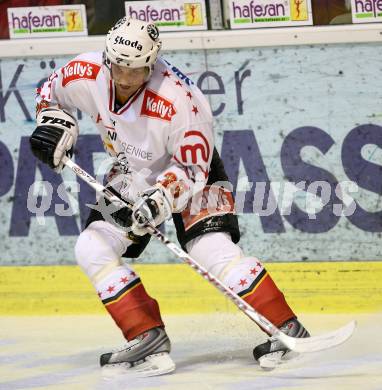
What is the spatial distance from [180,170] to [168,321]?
1.34m

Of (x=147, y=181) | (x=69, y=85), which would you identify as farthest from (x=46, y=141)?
(x=147, y=181)

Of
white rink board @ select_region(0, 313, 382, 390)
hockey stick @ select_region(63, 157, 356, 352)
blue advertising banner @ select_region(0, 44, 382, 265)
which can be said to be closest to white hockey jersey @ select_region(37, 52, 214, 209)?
hockey stick @ select_region(63, 157, 356, 352)

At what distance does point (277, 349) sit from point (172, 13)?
200 cm

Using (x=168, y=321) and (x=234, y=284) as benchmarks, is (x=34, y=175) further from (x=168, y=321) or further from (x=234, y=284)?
(x=234, y=284)

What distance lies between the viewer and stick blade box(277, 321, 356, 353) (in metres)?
4.35

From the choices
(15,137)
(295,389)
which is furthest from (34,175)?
(295,389)

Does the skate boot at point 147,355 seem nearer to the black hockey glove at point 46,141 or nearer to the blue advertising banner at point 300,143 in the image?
the black hockey glove at point 46,141

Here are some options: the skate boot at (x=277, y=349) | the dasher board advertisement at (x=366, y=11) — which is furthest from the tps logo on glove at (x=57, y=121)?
the dasher board advertisement at (x=366, y=11)

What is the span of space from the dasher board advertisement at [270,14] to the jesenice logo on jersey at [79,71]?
4.26 ft

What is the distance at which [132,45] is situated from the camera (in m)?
4.31

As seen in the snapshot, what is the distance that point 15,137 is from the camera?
233 inches

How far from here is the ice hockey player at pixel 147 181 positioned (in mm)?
4371

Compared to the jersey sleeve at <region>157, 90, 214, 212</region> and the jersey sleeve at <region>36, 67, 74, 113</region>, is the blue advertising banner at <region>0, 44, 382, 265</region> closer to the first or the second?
the jersey sleeve at <region>36, 67, 74, 113</region>

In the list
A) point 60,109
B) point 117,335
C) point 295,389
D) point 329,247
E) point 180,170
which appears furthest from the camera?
point 329,247
